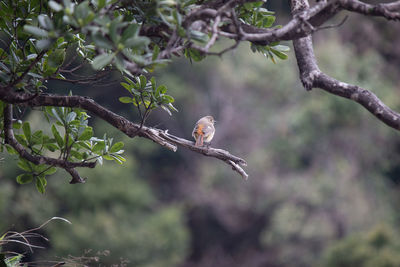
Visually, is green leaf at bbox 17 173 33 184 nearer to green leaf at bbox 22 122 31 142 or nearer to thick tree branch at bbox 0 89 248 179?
green leaf at bbox 22 122 31 142

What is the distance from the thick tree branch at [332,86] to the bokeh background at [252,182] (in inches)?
337

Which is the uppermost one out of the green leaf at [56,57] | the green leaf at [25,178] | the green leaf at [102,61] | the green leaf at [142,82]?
the green leaf at [102,61]

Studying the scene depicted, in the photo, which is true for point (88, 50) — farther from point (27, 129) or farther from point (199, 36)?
point (199, 36)

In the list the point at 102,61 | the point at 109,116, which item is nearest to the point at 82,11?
the point at 102,61

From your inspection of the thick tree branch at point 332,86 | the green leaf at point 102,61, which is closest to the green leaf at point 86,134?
the green leaf at point 102,61

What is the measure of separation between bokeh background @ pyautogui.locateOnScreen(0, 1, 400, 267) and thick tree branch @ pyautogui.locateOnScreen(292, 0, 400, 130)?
8.55m

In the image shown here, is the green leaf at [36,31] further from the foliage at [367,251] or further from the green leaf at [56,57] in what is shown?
the foliage at [367,251]

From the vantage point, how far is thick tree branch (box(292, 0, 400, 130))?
2.40m

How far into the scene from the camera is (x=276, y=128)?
1748cm

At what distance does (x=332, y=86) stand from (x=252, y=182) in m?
14.3

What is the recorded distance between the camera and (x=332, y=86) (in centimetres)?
259

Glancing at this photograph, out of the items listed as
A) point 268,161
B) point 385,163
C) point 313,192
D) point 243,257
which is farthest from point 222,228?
point 385,163

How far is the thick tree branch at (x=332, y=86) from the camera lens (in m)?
2.40

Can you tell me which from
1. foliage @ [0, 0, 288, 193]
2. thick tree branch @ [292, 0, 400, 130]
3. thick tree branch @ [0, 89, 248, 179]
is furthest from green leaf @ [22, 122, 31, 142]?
thick tree branch @ [292, 0, 400, 130]
